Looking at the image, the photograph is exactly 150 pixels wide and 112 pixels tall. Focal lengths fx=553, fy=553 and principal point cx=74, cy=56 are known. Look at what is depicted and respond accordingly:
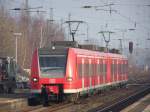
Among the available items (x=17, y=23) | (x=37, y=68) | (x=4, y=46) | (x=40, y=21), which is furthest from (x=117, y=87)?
(x=40, y=21)

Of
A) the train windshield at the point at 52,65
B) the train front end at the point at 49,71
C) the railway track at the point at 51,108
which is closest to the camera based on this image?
the railway track at the point at 51,108

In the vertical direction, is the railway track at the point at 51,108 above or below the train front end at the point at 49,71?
below

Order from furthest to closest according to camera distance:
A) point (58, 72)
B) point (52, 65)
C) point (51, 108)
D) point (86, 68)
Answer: point (86, 68)
point (52, 65)
point (58, 72)
point (51, 108)

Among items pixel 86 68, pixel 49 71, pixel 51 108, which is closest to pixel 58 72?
pixel 49 71

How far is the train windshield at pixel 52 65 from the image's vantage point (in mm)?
27062

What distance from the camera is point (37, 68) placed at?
27.1 metres

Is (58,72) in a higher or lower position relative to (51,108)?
higher

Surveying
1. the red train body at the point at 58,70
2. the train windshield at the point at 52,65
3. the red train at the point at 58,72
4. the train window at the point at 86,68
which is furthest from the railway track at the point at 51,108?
the train window at the point at 86,68

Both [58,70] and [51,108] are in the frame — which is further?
[58,70]

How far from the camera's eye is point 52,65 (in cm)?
2728

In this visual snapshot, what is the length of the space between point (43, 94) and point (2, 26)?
49694 millimetres

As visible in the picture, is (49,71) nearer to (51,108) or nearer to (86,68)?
(51,108)

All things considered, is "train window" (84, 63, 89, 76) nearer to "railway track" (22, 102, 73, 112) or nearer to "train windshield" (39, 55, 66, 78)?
"railway track" (22, 102, 73, 112)

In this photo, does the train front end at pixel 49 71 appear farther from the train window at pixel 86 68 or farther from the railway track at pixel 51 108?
the train window at pixel 86 68
